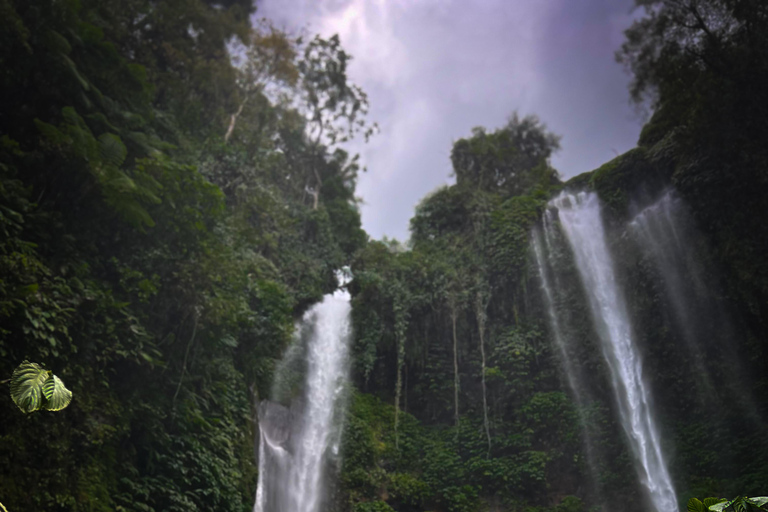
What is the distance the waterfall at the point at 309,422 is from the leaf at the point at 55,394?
29.4 feet

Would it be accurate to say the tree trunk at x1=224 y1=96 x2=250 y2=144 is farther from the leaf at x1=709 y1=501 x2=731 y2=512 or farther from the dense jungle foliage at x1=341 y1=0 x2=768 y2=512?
the leaf at x1=709 y1=501 x2=731 y2=512

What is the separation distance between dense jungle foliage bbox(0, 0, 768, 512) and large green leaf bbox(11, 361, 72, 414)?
9.07 ft

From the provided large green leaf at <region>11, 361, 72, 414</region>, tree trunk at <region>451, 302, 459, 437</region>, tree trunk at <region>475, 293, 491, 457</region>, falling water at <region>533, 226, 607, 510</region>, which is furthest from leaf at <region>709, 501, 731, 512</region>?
tree trunk at <region>451, 302, 459, 437</region>

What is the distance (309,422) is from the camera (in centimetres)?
1445

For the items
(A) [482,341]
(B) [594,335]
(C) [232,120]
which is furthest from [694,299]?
(C) [232,120]

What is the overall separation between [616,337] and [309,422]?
9017 mm

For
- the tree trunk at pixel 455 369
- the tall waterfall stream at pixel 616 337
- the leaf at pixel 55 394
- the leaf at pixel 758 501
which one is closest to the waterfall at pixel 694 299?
the tall waterfall stream at pixel 616 337

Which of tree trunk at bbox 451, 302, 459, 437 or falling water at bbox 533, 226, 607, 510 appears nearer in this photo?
falling water at bbox 533, 226, 607, 510

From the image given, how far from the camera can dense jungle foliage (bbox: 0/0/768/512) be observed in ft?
22.0

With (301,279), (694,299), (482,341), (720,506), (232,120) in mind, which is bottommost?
(720,506)

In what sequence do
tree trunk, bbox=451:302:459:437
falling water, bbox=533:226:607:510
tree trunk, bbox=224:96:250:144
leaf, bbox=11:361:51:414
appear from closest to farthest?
leaf, bbox=11:361:51:414
falling water, bbox=533:226:607:510
tree trunk, bbox=451:302:459:437
tree trunk, bbox=224:96:250:144

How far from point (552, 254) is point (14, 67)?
14021mm

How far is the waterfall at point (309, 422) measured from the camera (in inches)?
478

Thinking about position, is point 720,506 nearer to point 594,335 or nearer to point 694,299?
point 694,299
